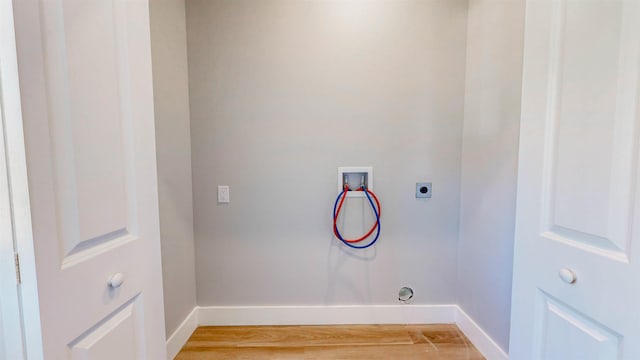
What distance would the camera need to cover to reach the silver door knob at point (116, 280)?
804 mm

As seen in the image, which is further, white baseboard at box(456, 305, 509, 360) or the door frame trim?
white baseboard at box(456, 305, 509, 360)

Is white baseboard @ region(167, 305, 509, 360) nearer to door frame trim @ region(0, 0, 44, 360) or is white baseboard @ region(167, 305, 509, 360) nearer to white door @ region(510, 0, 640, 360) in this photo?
white door @ region(510, 0, 640, 360)

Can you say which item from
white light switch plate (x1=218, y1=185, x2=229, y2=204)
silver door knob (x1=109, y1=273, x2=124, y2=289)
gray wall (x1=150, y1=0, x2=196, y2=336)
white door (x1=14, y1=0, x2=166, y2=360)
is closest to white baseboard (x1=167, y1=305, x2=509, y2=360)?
gray wall (x1=150, y1=0, x2=196, y2=336)

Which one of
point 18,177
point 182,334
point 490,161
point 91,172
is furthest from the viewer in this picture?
point 182,334

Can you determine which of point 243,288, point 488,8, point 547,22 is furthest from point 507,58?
point 243,288

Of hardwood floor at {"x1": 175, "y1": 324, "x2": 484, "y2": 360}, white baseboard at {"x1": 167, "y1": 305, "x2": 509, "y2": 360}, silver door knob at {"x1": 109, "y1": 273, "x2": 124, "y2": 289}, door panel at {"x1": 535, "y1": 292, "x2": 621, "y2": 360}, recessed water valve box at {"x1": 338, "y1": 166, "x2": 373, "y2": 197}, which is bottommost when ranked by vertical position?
hardwood floor at {"x1": 175, "y1": 324, "x2": 484, "y2": 360}

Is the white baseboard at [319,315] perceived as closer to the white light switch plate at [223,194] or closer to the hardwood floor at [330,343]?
the hardwood floor at [330,343]

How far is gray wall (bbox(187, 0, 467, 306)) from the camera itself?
1.98 m

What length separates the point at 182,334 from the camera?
1.88 m

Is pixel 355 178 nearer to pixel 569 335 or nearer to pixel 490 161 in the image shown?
pixel 490 161

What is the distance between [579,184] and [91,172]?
1.36 metres

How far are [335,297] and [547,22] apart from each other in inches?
77.4

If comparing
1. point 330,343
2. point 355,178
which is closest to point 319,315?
point 330,343

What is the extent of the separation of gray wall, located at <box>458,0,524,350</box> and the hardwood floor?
258 millimetres
